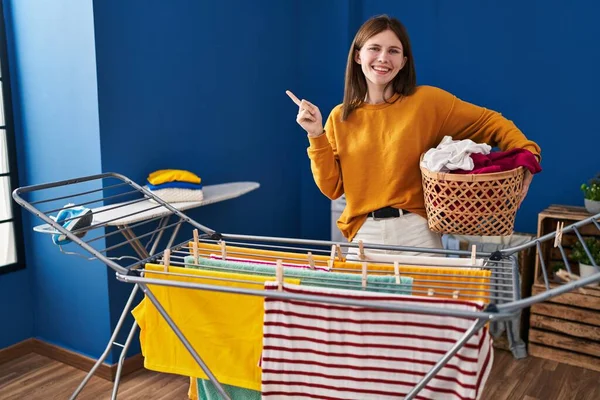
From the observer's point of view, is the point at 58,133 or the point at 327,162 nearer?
the point at 327,162

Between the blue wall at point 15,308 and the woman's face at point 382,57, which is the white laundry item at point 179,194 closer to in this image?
the blue wall at point 15,308

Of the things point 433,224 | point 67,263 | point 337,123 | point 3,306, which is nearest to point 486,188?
point 433,224

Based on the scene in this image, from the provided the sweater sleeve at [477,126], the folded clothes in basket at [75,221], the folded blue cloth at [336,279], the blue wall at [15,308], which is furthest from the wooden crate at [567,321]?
the blue wall at [15,308]

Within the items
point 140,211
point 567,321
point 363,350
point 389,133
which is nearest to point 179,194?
point 140,211

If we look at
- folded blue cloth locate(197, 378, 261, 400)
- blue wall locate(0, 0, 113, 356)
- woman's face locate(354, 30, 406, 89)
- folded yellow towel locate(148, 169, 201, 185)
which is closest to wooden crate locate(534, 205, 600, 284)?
woman's face locate(354, 30, 406, 89)

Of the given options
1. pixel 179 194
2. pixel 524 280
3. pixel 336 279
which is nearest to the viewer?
pixel 336 279

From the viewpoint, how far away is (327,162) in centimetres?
184

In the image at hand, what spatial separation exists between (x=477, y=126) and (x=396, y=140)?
10.0 inches

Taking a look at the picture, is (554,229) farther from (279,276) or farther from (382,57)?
(279,276)

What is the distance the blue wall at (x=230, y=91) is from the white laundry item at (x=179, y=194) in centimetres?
26

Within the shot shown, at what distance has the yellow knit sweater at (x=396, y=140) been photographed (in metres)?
1.79

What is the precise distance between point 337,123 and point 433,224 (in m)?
0.43

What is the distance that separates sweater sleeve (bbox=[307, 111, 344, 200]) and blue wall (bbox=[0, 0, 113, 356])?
1.21 metres

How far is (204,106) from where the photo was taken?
3.18 m
